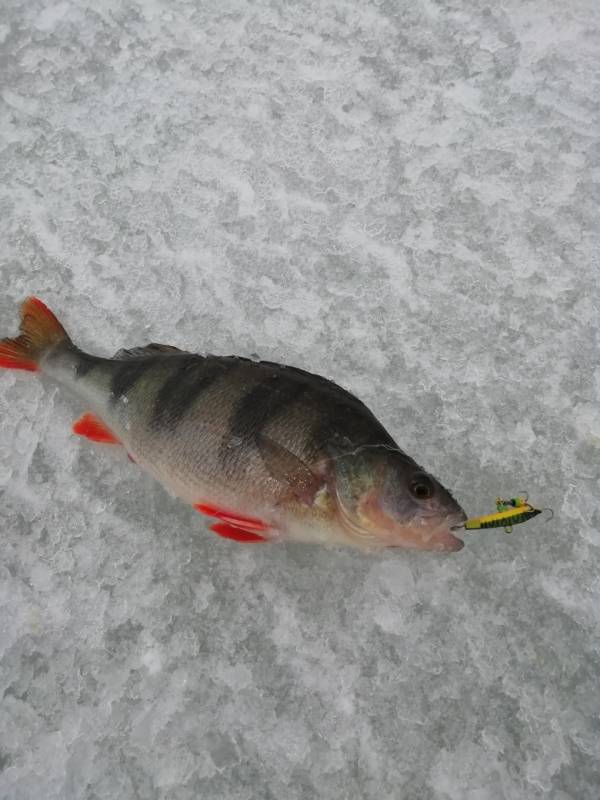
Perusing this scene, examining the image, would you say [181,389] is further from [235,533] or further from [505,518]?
[505,518]

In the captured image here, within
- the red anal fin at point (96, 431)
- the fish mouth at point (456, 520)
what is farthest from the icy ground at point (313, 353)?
the fish mouth at point (456, 520)

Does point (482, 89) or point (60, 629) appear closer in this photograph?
point (60, 629)

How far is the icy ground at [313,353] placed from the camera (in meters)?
2.05

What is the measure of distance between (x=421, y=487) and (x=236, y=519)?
57 cm

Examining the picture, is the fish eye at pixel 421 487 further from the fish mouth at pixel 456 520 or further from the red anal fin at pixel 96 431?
the red anal fin at pixel 96 431

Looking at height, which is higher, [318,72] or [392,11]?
[392,11]

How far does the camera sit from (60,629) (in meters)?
2.20

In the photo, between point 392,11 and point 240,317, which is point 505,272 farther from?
point 392,11

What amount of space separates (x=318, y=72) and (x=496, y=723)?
2.87 meters

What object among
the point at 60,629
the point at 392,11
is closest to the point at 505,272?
the point at 392,11

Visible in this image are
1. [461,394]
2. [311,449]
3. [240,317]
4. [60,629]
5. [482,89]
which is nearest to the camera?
[311,449]

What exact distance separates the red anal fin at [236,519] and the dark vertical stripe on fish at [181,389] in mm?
294

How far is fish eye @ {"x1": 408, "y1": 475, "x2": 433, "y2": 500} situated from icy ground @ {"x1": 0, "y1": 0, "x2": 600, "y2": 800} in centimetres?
41

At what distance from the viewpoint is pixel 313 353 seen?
2613 millimetres
